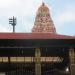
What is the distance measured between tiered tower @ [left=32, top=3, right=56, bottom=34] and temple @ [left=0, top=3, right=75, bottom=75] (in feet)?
151

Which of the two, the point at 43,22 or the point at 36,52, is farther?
the point at 43,22

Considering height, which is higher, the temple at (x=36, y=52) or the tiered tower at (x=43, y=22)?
the tiered tower at (x=43, y=22)

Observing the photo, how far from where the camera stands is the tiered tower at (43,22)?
3231 inches

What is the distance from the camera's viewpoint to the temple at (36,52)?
901 inches

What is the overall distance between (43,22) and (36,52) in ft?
207

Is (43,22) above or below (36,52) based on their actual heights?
above

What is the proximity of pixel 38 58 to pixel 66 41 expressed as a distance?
2745mm

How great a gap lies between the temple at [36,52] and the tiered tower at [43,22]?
151 feet

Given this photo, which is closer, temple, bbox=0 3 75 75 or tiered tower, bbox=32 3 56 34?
temple, bbox=0 3 75 75

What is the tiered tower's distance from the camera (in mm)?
82062

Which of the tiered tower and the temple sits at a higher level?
the tiered tower

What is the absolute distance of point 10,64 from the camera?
31.1 m

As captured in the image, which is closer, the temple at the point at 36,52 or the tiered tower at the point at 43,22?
the temple at the point at 36,52

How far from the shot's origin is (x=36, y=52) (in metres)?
23.4
